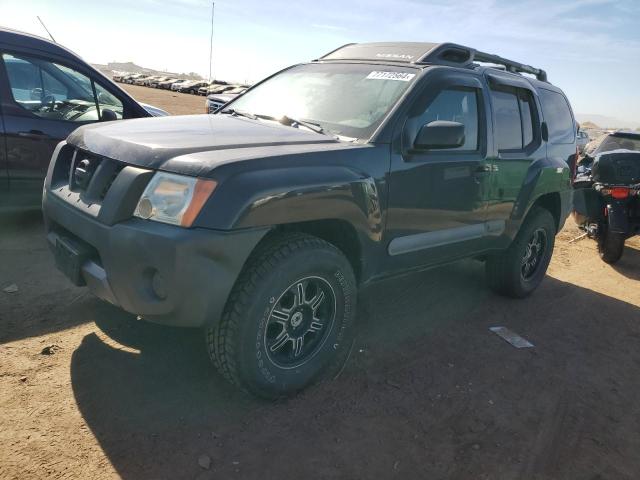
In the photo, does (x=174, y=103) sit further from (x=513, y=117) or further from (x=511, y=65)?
(x=513, y=117)

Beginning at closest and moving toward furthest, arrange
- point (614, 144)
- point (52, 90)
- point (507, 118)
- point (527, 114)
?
point (507, 118) < point (527, 114) < point (52, 90) < point (614, 144)

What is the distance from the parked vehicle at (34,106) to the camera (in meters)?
4.48

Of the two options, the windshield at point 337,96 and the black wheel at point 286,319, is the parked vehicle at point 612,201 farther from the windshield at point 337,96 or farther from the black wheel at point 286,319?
the black wheel at point 286,319

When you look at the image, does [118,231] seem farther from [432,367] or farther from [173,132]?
[432,367]

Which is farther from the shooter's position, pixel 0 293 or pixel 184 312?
pixel 0 293

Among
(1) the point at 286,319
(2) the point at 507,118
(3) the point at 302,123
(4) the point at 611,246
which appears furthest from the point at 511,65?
(1) the point at 286,319

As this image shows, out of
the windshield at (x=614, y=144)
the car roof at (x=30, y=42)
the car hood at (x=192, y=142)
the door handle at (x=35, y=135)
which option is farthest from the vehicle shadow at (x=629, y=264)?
the car roof at (x=30, y=42)

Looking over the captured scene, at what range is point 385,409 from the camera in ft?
9.50

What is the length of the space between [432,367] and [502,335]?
99 cm

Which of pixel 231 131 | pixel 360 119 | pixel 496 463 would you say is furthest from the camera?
pixel 360 119

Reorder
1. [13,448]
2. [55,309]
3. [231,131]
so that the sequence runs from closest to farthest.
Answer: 1. [13,448]
2. [231,131]
3. [55,309]

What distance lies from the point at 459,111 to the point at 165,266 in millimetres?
2464

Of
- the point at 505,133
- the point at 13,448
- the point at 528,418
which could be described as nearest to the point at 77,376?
the point at 13,448

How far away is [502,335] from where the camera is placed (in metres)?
4.11
